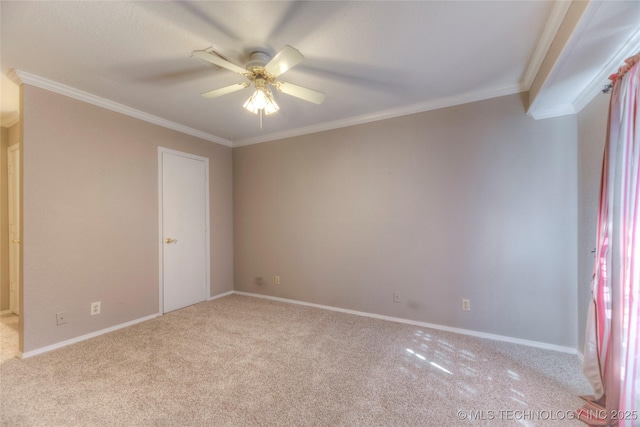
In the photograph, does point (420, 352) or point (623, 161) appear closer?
point (623, 161)

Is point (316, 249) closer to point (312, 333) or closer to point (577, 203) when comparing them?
point (312, 333)

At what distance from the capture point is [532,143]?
8.34 ft

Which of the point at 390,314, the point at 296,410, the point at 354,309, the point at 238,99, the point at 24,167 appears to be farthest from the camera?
the point at 354,309

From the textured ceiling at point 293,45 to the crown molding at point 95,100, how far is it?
71 millimetres

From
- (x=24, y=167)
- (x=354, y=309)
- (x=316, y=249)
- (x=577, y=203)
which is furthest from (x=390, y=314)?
(x=24, y=167)

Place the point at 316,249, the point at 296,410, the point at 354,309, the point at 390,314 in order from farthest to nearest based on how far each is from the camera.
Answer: the point at 316,249 < the point at 354,309 < the point at 390,314 < the point at 296,410

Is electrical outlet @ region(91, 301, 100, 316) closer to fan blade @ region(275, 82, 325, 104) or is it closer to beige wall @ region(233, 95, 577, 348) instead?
beige wall @ region(233, 95, 577, 348)

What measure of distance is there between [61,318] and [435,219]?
394 cm

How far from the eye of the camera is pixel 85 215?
2.76m

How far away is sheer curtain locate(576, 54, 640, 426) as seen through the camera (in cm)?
142

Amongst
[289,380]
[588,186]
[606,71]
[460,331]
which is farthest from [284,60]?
[460,331]

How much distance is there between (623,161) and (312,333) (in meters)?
2.77

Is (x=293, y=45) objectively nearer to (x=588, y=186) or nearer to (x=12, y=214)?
(x=588, y=186)

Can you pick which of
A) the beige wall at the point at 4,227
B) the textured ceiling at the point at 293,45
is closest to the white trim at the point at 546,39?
the textured ceiling at the point at 293,45
